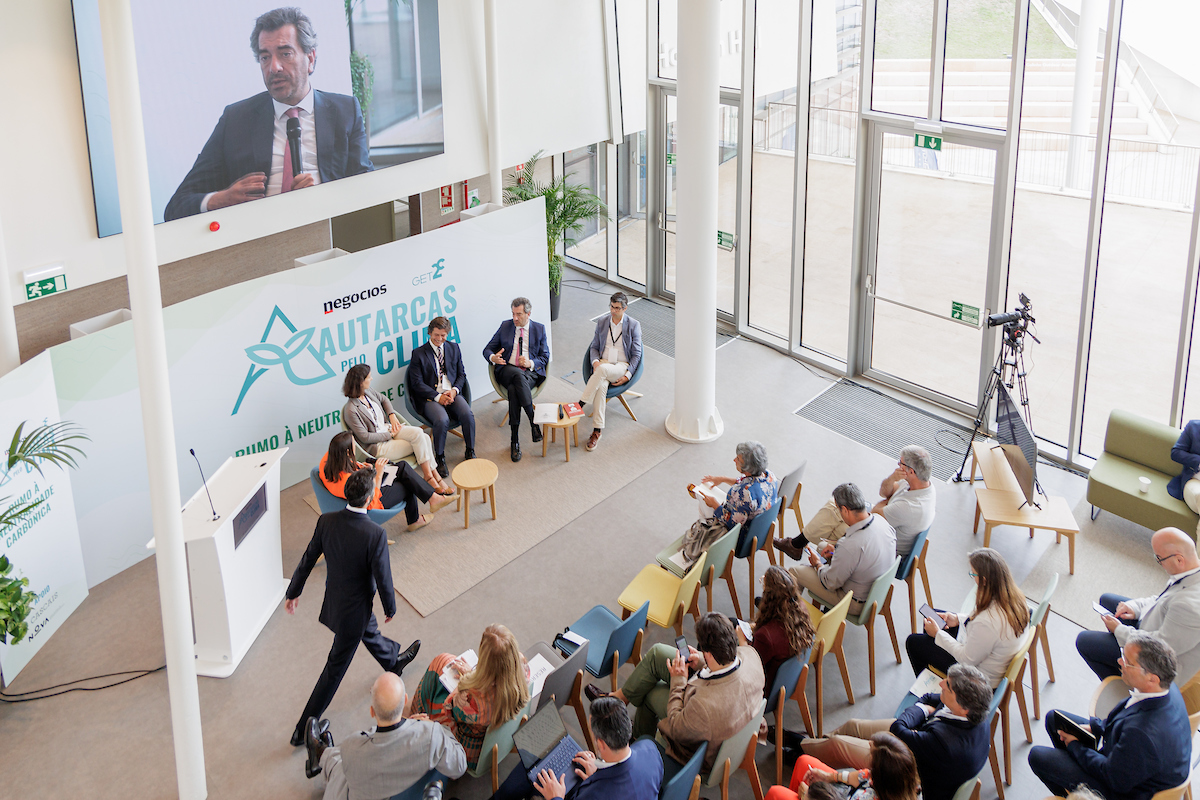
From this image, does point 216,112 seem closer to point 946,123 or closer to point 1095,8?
point 946,123

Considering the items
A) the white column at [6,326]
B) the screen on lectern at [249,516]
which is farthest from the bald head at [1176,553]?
the white column at [6,326]

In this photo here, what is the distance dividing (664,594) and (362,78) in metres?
4.75

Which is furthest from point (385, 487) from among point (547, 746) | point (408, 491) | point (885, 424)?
point (885, 424)

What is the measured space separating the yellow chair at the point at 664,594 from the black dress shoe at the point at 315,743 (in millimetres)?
1812

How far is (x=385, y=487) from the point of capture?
23.1 feet

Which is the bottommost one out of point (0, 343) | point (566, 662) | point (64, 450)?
point (566, 662)

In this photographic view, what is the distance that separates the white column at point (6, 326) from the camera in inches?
231

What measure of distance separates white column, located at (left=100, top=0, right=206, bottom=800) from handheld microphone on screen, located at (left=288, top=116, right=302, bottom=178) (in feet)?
10.2

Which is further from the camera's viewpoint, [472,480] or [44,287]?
[472,480]

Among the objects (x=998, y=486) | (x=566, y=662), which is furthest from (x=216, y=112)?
(x=998, y=486)

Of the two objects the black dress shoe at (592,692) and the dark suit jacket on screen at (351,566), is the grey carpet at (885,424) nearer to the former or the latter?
the black dress shoe at (592,692)

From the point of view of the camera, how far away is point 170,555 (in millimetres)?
4570

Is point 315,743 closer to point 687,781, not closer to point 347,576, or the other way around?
point 347,576

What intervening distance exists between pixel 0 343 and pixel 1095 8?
7682 mm
